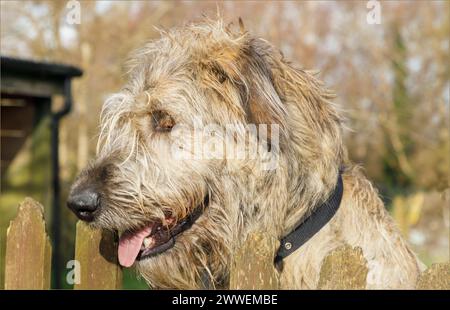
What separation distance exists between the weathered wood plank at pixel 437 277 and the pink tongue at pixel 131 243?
118cm

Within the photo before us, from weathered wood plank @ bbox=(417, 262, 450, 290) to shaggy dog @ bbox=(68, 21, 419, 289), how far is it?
1.32ft

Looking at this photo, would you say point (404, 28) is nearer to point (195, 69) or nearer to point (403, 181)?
point (403, 181)

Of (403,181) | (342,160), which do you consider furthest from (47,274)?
(403,181)

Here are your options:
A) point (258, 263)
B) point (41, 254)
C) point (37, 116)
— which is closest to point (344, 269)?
point (258, 263)

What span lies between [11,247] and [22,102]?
21.1ft

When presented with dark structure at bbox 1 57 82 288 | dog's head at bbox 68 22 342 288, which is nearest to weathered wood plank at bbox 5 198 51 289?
dog's head at bbox 68 22 342 288

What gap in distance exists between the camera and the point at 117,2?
59.2ft

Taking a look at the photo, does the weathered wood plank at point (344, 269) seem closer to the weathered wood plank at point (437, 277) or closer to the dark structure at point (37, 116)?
the weathered wood plank at point (437, 277)

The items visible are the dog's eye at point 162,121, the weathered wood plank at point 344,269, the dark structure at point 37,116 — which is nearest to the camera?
the weathered wood plank at point 344,269

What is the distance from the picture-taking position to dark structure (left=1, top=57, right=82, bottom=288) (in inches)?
331

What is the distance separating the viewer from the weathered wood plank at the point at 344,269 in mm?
2590

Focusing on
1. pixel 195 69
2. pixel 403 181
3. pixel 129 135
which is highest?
pixel 195 69

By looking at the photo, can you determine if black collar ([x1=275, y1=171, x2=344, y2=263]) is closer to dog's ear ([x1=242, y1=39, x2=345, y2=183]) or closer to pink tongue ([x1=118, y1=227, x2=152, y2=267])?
dog's ear ([x1=242, y1=39, x2=345, y2=183])

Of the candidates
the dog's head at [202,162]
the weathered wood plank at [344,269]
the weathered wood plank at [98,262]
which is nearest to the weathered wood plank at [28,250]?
the weathered wood plank at [98,262]
